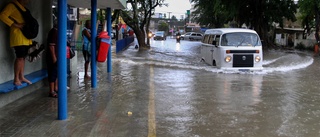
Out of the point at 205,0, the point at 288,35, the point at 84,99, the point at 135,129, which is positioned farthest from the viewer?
the point at 288,35

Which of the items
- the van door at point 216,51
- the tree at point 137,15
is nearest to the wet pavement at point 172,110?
the van door at point 216,51

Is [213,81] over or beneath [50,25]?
beneath

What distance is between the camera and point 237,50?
14016 mm

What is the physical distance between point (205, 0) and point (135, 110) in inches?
1112

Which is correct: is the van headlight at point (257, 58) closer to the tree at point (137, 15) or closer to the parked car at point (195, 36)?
the tree at point (137, 15)

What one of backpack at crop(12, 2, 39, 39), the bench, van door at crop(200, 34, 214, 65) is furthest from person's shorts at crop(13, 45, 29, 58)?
van door at crop(200, 34, 214, 65)

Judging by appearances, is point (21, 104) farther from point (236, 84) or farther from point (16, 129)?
point (236, 84)

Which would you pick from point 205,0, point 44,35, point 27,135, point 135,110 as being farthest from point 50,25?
point 205,0

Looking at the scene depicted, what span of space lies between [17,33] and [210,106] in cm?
423

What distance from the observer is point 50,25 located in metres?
10.1

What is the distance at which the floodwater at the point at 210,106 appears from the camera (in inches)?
237

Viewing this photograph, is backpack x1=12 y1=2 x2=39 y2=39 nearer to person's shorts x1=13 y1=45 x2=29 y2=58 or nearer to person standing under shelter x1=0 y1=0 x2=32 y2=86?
person standing under shelter x1=0 y1=0 x2=32 y2=86

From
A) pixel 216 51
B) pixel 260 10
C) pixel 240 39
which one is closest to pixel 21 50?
pixel 216 51

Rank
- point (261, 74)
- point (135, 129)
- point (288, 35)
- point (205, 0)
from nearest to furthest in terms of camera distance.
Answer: point (135, 129) < point (261, 74) < point (205, 0) < point (288, 35)
